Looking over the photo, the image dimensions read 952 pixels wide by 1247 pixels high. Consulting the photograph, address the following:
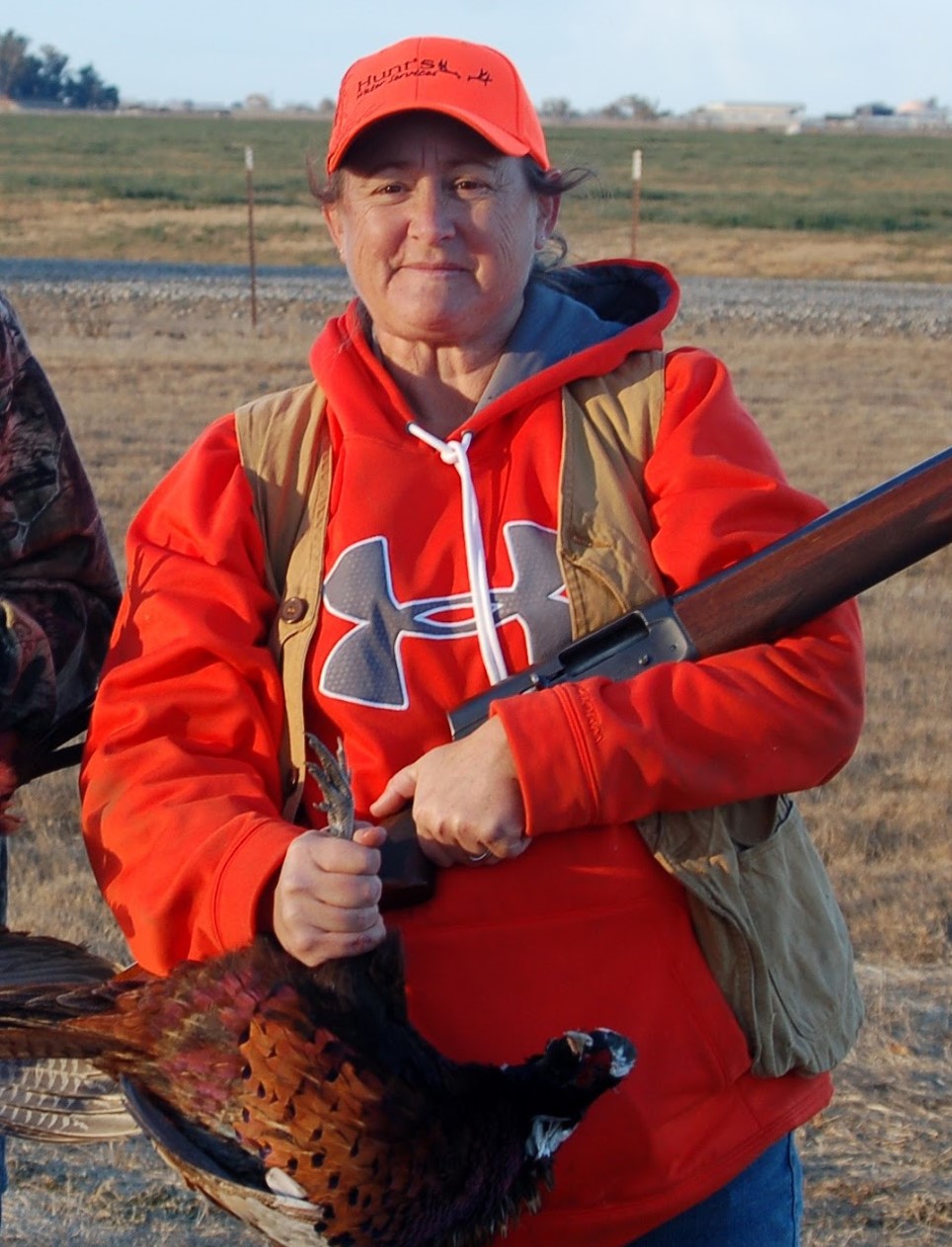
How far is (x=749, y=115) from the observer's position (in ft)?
449

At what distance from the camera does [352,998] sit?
2238 millimetres

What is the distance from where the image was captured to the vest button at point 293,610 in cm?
238

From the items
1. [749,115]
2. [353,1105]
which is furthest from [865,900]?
[749,115]

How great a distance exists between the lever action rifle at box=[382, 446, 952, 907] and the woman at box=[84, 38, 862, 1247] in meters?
0.04

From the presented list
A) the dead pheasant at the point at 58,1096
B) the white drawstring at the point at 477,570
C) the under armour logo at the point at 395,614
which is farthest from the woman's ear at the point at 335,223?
the dead pheasant at the point at 58,1096

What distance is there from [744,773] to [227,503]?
80 cm

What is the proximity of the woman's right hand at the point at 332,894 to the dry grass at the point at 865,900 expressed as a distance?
1.91m

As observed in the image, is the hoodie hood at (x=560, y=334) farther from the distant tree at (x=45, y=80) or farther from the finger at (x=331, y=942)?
the distant tree at (x=45, y=80)

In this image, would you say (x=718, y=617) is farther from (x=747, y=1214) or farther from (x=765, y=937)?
(x=747, y=1214)

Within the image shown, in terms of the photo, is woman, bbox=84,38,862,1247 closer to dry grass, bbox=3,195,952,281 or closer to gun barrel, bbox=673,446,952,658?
gun barrel, bbox=673,446,952,658

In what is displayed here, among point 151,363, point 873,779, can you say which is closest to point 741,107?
point 151,363

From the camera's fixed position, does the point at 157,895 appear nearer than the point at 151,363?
Yes

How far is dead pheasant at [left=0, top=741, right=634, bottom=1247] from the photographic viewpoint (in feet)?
7.28

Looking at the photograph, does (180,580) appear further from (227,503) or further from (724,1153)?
(724,1153)
